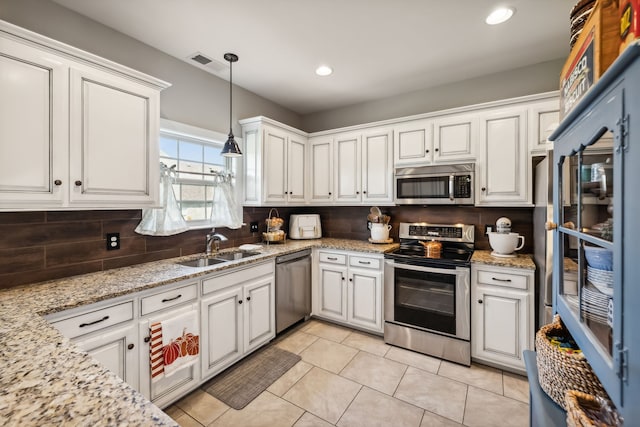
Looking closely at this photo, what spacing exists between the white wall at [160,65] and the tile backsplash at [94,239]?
1.04 metres

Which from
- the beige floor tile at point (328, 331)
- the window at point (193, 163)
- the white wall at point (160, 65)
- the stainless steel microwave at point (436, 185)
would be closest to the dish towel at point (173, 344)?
the window at point (193, 163)

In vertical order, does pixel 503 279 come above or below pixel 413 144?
below

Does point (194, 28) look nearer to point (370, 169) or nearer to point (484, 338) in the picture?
point (370, 169)

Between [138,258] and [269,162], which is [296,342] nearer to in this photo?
[138,258]

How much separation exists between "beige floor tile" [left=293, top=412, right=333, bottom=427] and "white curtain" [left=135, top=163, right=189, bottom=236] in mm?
1711

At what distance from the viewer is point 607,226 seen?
611mm

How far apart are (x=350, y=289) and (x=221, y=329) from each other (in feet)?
4.57

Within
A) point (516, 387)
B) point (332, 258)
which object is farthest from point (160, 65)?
point (516, 387)

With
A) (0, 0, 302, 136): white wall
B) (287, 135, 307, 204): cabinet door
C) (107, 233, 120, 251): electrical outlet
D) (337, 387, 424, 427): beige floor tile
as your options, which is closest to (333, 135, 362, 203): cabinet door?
(287, 135, 307, 204): cabinet door

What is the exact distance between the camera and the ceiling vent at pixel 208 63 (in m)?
2.51

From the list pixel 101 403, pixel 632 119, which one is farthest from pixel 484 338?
pixel 101 403

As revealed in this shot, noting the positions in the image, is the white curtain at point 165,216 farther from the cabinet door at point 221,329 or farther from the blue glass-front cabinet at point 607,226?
the blue glass-front cabinet at point 607,226

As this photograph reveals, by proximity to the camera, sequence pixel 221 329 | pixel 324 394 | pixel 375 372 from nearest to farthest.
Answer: pixel 324 394, pixel 221 329, pixel 375 372

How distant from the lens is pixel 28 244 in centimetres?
174
